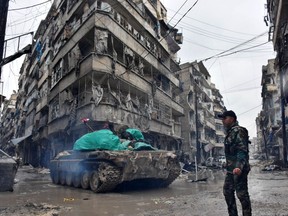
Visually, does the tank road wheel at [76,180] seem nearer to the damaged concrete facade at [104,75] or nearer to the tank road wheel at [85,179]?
the tank road wheel at [85,179]

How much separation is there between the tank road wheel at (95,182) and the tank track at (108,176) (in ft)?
0.67

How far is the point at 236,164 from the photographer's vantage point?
432 cm

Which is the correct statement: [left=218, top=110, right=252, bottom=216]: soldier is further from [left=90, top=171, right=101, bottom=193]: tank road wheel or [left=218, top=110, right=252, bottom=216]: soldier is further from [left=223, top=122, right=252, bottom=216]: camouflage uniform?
[left=90, top=171, right=101, bottom=193]: tank road wheel

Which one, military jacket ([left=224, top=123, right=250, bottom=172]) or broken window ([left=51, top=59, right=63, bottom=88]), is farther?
broken window ([left=51, top=59, right=63, bottom=88])

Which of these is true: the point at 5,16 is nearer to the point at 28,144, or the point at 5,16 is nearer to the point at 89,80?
the point at 89,80

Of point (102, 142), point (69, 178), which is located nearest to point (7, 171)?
Answer: point (102, 142)

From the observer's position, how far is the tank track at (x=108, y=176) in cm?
914

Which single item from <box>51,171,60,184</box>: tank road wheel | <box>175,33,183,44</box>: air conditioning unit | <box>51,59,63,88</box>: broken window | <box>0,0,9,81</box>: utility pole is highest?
<box>175,33,183,44</box>: air conditioning unit

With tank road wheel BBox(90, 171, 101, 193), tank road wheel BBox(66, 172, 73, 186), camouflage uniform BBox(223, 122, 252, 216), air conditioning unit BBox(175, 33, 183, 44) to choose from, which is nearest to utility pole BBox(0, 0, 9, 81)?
tank road wheel BBox(90, 171, 101, 193)

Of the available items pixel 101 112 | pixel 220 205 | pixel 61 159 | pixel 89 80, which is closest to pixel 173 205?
pixel 220 205

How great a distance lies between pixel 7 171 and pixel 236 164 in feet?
25.7

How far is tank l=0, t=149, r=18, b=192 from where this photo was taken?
944cm

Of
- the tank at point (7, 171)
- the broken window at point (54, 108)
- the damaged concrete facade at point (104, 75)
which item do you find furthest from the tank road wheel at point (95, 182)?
the broken window at point (54, 108)

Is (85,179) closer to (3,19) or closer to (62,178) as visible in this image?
(62,178)
